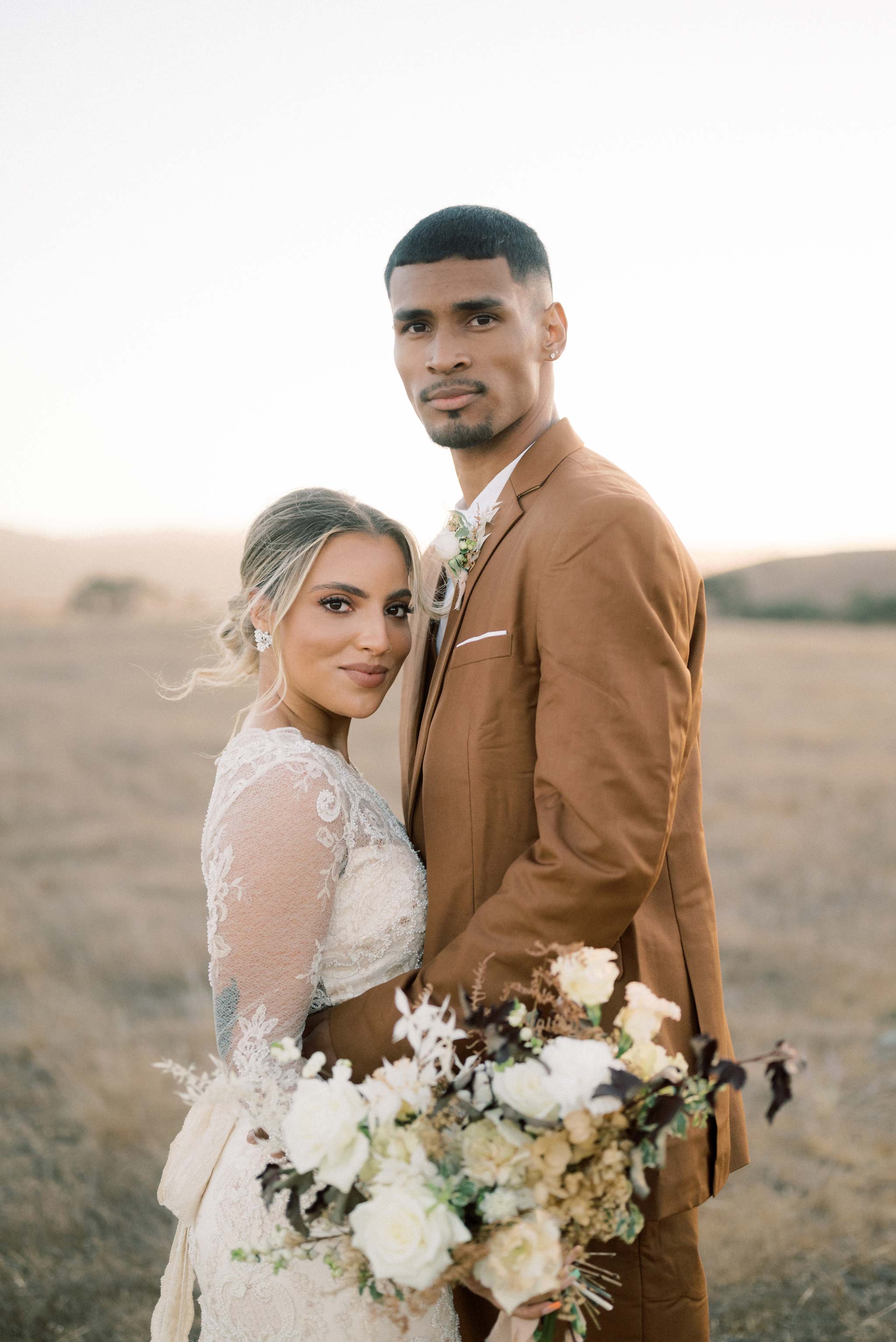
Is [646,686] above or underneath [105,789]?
above

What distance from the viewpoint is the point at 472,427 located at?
107 inches

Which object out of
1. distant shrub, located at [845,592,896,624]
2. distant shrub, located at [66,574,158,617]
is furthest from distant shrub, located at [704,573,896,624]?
distant shrub, located at [66,574,158,617]

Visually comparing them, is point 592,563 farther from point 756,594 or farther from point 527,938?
point 756,594

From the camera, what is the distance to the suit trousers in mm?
2242

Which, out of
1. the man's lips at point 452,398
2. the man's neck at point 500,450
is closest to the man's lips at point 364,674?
the man's neck at point 500,450

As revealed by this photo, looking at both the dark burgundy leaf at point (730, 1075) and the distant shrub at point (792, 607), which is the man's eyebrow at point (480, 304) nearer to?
the dark burgundy leaf at point (730, 1075)

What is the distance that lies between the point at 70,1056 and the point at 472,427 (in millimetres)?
5535

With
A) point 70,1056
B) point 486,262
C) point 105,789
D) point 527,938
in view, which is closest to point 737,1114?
point 527,938

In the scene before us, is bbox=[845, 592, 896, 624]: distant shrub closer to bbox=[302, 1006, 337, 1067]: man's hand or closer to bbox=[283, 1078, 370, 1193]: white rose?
bbox=[302, 1006, 337, 1067]: man's hand

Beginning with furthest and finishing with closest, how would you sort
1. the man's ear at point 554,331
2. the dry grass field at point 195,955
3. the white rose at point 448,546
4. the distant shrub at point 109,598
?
the distant shrub at point 109,598 → the dry grass field at point 195,955 → the man's ear at point 554,331 → the white rose at point 448,546

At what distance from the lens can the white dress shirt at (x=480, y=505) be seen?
2672mm

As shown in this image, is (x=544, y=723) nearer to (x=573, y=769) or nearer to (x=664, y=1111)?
(x=573, y=769)

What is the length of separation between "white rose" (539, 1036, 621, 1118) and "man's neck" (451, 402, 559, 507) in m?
1.70

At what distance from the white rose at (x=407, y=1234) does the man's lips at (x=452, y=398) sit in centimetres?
189
